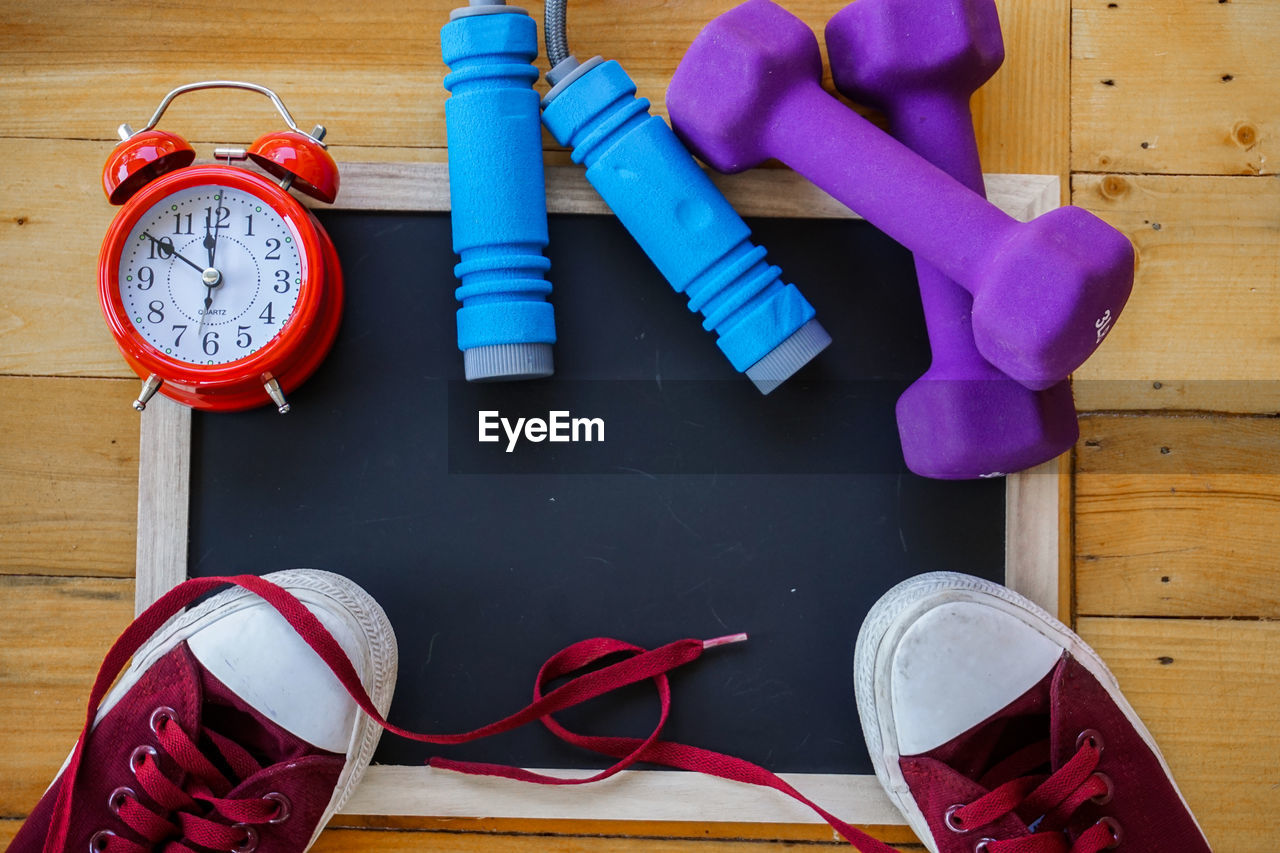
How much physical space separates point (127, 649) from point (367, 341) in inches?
12.4

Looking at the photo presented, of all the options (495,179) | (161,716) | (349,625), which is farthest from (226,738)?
(495,179)

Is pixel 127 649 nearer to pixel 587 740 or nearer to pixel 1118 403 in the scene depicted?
pixel 587 740

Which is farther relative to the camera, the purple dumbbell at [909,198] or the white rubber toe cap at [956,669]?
the white rubber toe cap at [956,669]

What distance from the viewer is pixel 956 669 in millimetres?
711

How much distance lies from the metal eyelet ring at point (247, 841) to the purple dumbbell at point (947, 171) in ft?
2.04

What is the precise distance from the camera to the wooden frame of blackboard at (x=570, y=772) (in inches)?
28.8

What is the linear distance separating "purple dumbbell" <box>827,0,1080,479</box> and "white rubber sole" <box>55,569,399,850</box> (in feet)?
1.54

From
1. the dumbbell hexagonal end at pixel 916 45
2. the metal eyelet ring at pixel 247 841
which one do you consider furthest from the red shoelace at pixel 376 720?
the dumbbell hexagonal end at pixel 916 45

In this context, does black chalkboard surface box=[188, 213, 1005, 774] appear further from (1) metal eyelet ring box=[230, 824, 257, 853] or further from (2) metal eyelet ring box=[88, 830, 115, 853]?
(2) metal eyelet ring box=[88, 830, 115, 853]

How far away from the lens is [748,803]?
29.1 inches

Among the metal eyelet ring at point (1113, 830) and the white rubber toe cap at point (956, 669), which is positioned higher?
the white rubber toe cap at point (956, 669)

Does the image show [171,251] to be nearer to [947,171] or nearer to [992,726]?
[947,171]

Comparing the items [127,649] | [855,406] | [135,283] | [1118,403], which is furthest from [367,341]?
[1118,403]

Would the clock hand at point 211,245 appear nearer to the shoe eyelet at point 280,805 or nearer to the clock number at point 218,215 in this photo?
the clock number at point 218,215
